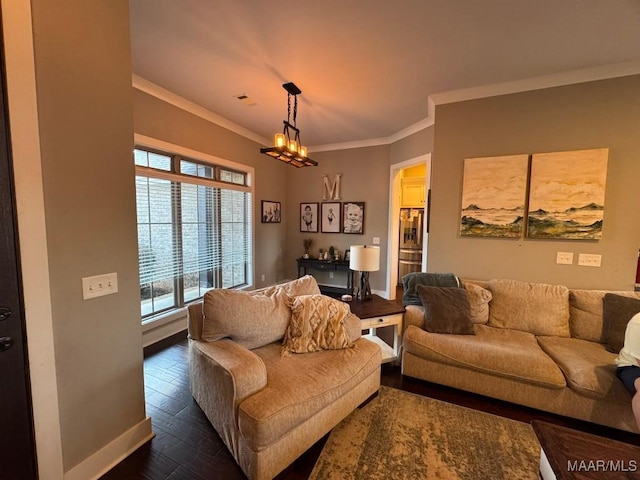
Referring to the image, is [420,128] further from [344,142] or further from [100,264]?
[100,264]

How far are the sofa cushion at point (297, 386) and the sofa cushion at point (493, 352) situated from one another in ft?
1.74

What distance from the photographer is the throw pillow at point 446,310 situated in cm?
233

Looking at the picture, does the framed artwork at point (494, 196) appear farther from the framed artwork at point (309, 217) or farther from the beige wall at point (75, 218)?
the beige wall at point (75, 218)

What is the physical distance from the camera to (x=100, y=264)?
1.49 meters

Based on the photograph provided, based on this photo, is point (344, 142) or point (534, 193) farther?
point (344, 142)

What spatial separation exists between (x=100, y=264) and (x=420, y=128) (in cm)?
401

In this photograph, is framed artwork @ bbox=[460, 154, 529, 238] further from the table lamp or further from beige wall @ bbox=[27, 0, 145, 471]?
beige wall @ bbox=[27, 0, 145, 471]

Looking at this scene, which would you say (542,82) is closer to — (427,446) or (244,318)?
(427,446)

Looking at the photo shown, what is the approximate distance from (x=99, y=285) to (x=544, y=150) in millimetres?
3909

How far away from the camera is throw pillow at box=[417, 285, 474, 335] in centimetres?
233

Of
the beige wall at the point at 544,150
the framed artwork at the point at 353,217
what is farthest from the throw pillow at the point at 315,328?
the framed artwork at the point at 353,217

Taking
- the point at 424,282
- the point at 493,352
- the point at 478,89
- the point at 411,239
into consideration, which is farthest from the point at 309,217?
the point at 493,352

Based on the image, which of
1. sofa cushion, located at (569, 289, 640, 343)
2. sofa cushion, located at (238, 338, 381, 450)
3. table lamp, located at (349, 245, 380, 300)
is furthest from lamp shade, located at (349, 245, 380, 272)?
sofa cushion, located at (569, 289, 640, 343)

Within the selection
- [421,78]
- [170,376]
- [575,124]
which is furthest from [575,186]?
[170,376]
